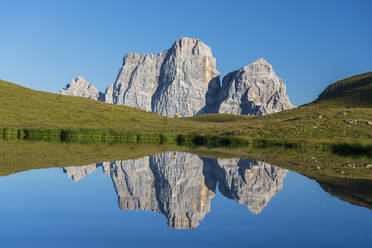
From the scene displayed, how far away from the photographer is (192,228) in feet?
39.0

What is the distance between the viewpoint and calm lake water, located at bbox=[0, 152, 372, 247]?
10578 mm

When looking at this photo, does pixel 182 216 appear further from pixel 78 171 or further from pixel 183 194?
pixel 78 171

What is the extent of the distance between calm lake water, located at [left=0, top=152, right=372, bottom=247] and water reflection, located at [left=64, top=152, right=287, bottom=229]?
0.16 feet

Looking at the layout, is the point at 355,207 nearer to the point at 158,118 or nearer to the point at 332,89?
the point at 158,118

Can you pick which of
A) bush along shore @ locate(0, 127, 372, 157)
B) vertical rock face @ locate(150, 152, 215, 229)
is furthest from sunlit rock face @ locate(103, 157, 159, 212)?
bush along shore @ locate(0, 127, 372, 157)

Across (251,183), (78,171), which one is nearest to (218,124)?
(78,171)

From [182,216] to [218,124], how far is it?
302ft

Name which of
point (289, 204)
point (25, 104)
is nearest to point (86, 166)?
point (289, 204)

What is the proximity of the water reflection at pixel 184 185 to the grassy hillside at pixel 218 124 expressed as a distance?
38.6m

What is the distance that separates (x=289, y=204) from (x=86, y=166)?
14.6 metres

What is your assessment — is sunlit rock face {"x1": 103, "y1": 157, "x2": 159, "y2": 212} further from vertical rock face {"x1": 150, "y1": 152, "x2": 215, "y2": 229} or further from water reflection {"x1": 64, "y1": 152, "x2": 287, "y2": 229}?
vertical rock face {"x1": 150, "y1": 152, "x2": 215, "y2": 229}

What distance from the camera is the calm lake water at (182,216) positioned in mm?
10578

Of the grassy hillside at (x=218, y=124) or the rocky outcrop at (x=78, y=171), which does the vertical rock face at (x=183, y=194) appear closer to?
the rocky outcrop at (x=78, y=171)

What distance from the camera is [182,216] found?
42.7ft
